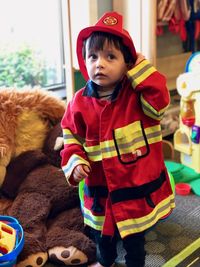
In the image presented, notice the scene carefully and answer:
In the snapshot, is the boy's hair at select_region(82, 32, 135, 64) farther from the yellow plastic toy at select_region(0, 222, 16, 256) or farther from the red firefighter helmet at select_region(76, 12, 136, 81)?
the yellow plastic toy at select_region(0, 222, 16, 256)

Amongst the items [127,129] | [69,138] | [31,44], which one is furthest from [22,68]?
[127,129]

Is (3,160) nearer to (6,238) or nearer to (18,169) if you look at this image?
(18,169)

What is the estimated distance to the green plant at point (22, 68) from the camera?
2074 mm

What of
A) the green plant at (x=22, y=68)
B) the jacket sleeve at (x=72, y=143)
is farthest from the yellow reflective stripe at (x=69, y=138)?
the green plant at (x=22, y=68)

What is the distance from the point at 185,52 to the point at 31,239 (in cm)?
187

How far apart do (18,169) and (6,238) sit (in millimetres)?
395

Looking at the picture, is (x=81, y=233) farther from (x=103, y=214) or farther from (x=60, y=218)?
(x=103, y=214)

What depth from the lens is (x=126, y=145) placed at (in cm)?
102

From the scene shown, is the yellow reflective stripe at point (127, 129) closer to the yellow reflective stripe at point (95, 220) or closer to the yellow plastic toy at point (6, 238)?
the yellow reflective stripe at point (95, 220)

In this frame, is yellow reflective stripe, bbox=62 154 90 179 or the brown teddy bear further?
the brown teddy bear

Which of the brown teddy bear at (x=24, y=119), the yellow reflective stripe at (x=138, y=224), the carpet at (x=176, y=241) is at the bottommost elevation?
the carpet at (x=176, y=241)

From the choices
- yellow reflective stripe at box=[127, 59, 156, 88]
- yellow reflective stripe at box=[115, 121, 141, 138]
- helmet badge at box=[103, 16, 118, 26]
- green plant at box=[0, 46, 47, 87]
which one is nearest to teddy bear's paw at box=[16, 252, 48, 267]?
yellow reflective stripe at box=[115, 121, 141, 138]

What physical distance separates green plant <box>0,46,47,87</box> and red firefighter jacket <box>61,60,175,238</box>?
1.12 meters

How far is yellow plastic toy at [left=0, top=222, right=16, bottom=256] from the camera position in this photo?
1143mm
